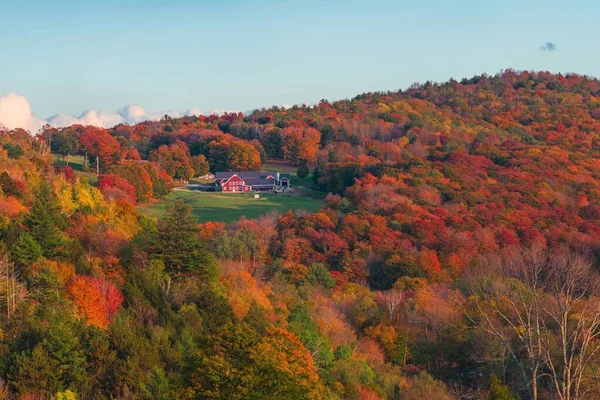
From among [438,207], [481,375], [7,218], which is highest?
[7,218]

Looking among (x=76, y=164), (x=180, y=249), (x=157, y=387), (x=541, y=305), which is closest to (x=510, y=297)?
(x=541, y=305)

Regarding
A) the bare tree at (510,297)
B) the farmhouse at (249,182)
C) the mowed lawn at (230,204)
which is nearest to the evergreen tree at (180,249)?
the bare tree at (510,297)

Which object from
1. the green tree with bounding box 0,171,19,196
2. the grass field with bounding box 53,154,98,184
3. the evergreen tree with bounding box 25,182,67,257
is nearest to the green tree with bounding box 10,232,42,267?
the evergreen tree with bounding box 25,182,67,257

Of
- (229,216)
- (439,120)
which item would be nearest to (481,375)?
(229,216)

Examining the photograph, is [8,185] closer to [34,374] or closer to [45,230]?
[45,230]

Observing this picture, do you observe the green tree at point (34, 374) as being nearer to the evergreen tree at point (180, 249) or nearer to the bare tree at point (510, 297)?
the evergreen tree at point (180, 249)

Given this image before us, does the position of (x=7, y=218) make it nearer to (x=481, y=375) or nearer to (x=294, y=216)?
(x=481, y=375)

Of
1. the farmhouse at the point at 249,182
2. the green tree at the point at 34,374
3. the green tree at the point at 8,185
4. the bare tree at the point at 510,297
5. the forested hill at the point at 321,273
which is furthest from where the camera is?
the farmhouse at the point at 249,182
